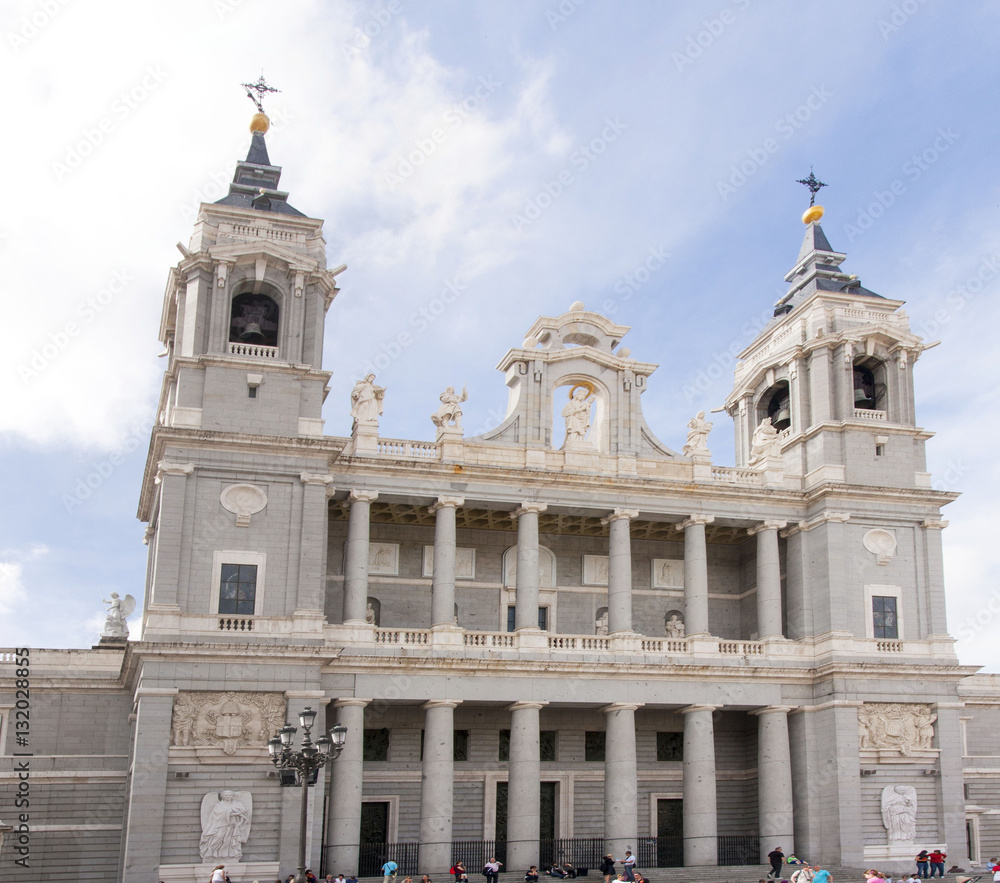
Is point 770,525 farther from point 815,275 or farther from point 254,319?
point 254,319

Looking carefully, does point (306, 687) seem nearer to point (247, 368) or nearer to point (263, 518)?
point (263, 518)

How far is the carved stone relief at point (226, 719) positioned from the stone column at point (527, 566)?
8.25 meters

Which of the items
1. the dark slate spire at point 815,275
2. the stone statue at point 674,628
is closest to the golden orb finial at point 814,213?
the dark slate spire at point 815,275

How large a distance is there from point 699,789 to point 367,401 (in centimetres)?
1610

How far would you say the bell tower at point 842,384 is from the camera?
140 feet

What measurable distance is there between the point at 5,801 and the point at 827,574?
88.4ft

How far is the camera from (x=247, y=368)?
3791 centimetres

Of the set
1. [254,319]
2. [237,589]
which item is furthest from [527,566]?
[254,319]

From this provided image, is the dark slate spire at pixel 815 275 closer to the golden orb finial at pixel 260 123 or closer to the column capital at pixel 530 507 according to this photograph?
the column capital at pixel 530 507

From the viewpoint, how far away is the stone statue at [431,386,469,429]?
1581 inches

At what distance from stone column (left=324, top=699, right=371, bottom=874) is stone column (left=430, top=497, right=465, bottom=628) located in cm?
356

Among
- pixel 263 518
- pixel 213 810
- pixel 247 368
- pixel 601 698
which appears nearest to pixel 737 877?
pixel 601 698

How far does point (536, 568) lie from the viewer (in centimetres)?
3950

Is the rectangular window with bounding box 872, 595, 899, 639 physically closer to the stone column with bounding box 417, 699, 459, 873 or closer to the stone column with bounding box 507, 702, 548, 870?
the stone column with bounding box 507, 702, 548, 870
